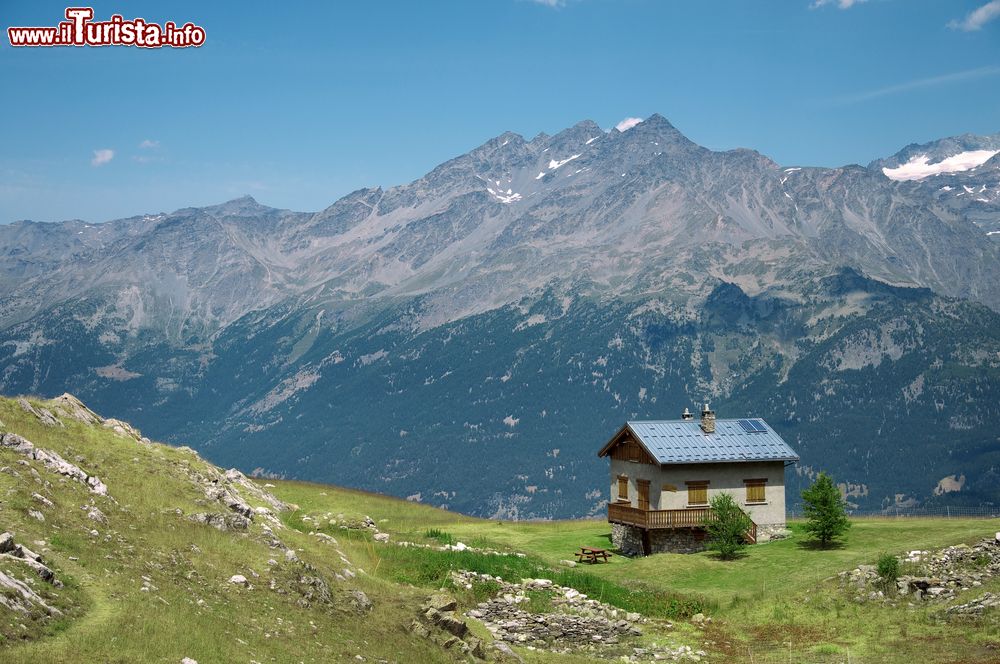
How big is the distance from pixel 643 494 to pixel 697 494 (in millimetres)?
3738

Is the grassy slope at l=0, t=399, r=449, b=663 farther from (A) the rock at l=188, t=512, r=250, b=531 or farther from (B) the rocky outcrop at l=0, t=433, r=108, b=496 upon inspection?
(A) the rock at l=188, t=512, r=250, b=531

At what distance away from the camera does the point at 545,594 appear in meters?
42.8

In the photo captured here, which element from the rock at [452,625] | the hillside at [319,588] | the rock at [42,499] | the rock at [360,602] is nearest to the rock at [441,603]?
the hillside at [319,588]

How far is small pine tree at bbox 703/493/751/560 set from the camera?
5859 cm

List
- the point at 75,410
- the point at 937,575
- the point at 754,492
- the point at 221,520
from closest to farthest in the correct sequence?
the point at 221,520 < the point at 937,575 < the point at 75,410 < the point at 754,492

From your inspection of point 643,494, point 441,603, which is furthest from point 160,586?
point 643,494

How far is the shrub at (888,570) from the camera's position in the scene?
44312 mm

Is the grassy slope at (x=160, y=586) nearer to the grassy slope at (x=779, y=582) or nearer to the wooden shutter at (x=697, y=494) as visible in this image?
the grassy slope at (x=779, y=582)

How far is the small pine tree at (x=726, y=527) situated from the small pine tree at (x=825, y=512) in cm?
388

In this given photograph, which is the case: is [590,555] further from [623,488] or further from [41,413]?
[41,413]

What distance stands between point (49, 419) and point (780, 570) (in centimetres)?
3697

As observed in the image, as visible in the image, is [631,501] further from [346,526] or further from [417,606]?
[417,606]

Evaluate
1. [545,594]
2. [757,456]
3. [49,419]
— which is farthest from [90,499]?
[757,456]

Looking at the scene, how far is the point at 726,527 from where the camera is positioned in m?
58.8
